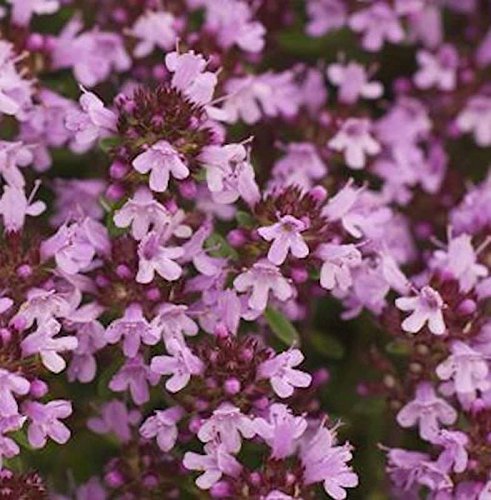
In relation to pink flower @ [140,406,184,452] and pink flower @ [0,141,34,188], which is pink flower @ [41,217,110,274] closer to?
pink flower @ [0,141,34,188]

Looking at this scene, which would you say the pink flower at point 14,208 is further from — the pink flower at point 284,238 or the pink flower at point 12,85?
the pink flower at point 284,238

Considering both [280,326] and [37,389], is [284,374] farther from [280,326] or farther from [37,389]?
[37,389]

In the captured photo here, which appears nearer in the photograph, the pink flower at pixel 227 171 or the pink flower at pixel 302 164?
the pink flower at pixel 227 171

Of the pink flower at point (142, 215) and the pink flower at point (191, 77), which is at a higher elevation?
the pink flower at point (191, 77)

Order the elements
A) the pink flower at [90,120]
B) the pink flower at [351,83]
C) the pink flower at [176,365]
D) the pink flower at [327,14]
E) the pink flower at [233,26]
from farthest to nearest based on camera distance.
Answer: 1. the pink flower at [327,14]
2. the pink flower at [351,83]
3. the pink flower at [233,26]
4. the pink flower at [90,120]
5. the pink flower at [176,365]

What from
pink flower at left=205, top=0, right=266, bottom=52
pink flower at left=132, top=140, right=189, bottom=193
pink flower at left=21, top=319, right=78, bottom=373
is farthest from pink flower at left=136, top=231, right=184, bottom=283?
pink flower at left=205, top=0, right=266, bottom=52

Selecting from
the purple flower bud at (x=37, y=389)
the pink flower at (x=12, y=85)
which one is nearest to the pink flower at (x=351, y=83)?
the pink flower at (x=12, y=85)
